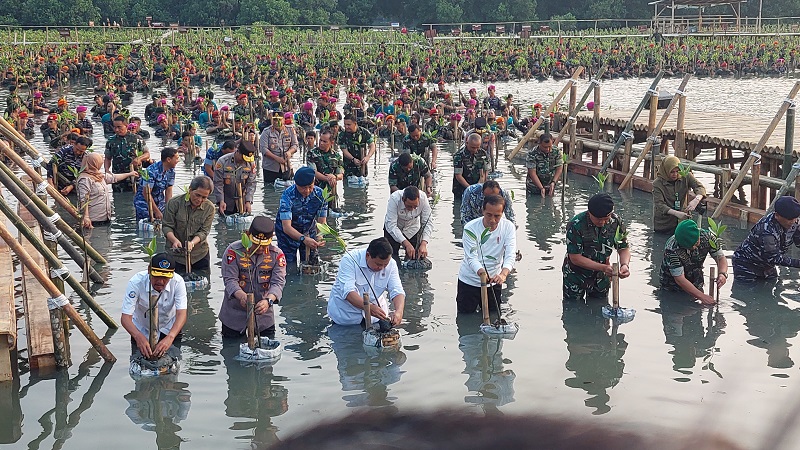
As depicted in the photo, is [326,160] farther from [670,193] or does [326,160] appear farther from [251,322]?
[251,322]

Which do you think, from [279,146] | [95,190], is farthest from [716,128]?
[95,190]

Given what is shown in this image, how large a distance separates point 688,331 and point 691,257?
0.73m

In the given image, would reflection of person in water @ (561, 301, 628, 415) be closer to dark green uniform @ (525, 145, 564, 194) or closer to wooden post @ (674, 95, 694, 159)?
dark green uniform @ (525, 145, 564, 194)

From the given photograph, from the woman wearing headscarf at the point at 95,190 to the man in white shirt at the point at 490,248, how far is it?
198 inches

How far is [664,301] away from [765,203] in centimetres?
444

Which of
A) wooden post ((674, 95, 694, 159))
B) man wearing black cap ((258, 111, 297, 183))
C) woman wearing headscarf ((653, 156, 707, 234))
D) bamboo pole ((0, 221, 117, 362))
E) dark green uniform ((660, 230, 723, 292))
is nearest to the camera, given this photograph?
bamboo pole ((0, 221, 117, 362))

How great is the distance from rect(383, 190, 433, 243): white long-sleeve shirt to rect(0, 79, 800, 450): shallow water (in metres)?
0.49

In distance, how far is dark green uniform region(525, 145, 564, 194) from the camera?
46.9ft

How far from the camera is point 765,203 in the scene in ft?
43.3

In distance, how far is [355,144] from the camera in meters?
15.6

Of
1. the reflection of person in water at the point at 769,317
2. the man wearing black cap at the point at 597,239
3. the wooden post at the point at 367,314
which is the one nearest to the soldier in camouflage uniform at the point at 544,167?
the reflection of person in water at the point at 769,317

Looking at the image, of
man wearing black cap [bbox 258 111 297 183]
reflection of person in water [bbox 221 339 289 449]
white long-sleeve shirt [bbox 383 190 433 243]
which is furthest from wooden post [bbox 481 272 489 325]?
man wearing black cap [bbox 258 111 297 183]

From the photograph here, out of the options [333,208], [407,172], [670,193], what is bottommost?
[333,208]

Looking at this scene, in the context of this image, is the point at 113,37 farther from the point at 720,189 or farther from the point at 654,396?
the point at 654,396
